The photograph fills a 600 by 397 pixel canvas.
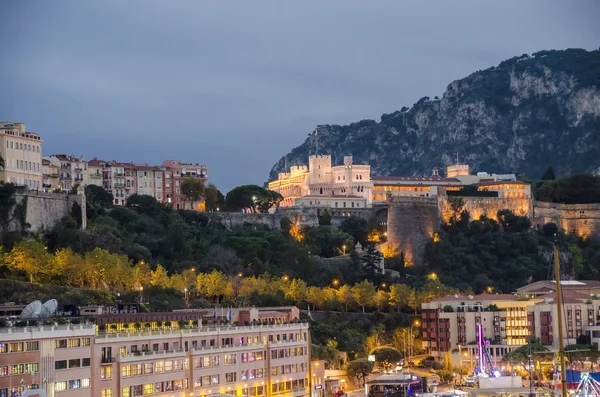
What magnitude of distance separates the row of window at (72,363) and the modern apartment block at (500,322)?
48.3m

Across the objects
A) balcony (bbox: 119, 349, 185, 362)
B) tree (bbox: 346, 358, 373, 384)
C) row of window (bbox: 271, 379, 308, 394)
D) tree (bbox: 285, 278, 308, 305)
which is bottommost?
tree (bbox: 346, 358, 373, 384)

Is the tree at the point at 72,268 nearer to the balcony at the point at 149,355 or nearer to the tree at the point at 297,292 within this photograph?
the tree at the point at 297,292

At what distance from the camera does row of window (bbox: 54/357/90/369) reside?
4829 cm

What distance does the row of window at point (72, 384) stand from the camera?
48166 mm

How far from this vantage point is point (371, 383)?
7050 centimetres

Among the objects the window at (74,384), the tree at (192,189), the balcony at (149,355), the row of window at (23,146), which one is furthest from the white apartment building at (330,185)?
the window at (74,384)

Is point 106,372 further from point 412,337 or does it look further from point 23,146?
point 412,337

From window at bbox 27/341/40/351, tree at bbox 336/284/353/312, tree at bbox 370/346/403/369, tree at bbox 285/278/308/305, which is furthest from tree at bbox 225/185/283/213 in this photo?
window at bbox 27/341/40/351

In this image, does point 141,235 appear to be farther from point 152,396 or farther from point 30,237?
point 152,396

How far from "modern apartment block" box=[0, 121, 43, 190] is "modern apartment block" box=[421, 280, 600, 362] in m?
34.0

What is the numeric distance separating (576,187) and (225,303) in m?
69.7

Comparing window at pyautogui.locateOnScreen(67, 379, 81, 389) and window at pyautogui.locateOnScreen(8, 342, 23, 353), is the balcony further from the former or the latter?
window at pyautogui.locateOnScreen(8, 342, 23, 353)

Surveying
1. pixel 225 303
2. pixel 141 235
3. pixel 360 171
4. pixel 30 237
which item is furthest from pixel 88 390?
pixel 360 171

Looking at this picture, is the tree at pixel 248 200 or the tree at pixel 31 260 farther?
the tree at pixel 248 200
